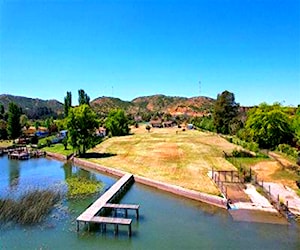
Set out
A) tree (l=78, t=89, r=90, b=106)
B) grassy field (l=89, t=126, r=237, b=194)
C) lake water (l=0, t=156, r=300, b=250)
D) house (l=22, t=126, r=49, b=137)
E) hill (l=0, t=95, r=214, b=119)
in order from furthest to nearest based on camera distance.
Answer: hill (l=0, t=95, r=214, b=119), tree (l=78, t=89, r=90, b=106), house (l=22, t=126, r=49, b=137), grassy field (l=89, t=126, r=237, b=194), lake water (l=0, t=156, r=300, b=250)

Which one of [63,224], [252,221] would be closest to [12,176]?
[63,224]

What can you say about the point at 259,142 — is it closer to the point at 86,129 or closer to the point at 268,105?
the point at 268,105

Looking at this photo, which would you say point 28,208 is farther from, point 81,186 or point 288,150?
point 288,150

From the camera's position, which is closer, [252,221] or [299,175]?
[252,221]

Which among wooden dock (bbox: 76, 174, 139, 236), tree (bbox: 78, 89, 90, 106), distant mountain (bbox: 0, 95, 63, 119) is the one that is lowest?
wooden dock (bbox: 76, 174, 139, 236)

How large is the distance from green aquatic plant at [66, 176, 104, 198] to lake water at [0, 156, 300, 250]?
158cm

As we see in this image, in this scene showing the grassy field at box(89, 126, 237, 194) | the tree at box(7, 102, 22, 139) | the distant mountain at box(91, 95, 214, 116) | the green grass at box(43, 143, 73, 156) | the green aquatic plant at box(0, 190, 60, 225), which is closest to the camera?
the green aquatic plant at box(0, 190, 60, 225)

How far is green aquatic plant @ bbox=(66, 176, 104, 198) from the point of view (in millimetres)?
19156

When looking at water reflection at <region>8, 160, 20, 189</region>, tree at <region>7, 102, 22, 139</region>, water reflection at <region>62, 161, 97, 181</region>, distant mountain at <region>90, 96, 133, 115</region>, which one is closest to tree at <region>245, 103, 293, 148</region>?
water reflection at <region>62, 161, 97, 181</region>

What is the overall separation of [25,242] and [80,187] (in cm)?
846

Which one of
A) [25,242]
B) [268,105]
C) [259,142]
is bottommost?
[25,242]

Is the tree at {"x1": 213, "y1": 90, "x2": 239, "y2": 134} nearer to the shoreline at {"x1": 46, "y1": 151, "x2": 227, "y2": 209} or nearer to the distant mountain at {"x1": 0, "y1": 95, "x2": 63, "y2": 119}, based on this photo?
the shoreline at {"x1": 46, "y1": 151, "x2": 227, "y2": 209}

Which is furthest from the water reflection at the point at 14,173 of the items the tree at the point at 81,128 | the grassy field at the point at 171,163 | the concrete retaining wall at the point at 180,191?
the concrete retaining wall at the point at 180,191

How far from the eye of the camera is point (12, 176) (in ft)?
80.6
